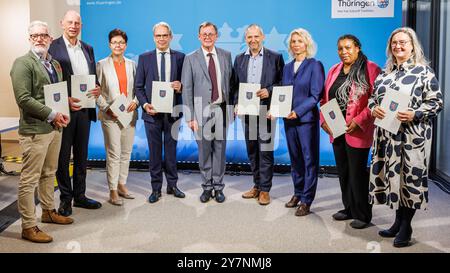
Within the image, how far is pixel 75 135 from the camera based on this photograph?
3.96 meters

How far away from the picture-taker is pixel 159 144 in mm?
4363

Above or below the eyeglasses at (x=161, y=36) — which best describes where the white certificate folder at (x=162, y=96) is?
below

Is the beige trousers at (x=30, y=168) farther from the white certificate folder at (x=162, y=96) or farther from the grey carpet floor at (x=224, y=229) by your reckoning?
the white certificate folder at (x=162, y=96)

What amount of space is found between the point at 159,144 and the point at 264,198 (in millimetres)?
1125

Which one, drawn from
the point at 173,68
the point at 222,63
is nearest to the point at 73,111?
the point at 173,68

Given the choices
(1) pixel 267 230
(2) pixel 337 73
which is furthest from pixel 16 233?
(2) pixel 337 73

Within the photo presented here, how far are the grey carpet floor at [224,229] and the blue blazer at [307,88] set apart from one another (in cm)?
89

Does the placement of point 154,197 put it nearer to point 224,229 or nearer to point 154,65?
point 224,229

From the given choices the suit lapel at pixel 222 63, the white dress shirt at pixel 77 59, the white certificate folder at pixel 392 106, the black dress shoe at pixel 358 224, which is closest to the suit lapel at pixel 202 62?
the suit lapel at pixel 222 63

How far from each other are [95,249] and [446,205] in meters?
3.19

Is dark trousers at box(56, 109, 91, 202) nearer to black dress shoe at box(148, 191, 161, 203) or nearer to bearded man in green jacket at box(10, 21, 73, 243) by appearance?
bearded man in green jacket at box(10, 21, 73, 243)

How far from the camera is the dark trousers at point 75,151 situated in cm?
387

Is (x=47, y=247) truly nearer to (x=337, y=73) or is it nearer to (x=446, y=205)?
(x=337, y=73)

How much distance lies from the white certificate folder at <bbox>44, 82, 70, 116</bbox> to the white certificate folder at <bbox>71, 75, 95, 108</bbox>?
0.35 meters
